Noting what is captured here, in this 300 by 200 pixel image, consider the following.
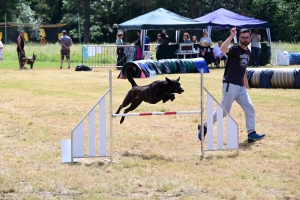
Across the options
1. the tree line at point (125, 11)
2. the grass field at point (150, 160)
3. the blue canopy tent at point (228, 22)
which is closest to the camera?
the grass field at point (150, 160)

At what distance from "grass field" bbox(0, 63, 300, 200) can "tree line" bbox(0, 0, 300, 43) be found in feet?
137

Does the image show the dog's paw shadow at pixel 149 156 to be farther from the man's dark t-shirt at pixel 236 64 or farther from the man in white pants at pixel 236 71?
the man's dark t-shirt at pixel 236 64

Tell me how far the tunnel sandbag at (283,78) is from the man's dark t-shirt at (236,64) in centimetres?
915

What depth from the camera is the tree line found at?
56000mm

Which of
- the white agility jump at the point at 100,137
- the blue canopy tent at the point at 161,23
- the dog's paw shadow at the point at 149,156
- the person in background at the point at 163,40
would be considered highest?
the blue canopy tent at the point at 161,23

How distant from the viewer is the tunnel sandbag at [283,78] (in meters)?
18.4

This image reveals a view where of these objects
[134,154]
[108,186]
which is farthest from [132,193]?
[134,154]

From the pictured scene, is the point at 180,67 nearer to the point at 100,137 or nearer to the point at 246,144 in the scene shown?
the point at 246,144

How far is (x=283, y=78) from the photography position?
18.4m

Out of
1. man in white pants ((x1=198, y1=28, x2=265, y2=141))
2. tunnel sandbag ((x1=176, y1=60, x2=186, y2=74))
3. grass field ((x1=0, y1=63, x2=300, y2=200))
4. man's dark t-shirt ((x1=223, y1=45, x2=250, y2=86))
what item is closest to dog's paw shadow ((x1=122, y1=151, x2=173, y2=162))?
grass field ((x1=0, y1=63, x2=300, y2=200))

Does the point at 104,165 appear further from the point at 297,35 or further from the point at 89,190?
the point at 297,35

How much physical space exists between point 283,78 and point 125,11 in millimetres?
46333

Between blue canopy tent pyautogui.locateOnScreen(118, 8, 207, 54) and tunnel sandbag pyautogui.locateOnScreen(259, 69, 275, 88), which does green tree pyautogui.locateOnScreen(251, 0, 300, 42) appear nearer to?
blue canopy tent pyautogui.locateOnScreen(118, 8, 207, 54)

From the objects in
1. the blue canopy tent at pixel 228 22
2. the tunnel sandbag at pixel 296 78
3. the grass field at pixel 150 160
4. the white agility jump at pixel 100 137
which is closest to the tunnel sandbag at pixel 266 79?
the tunnel sandbag at pixel 296 78
